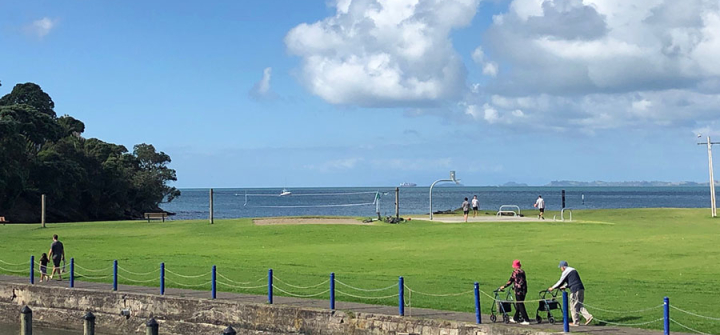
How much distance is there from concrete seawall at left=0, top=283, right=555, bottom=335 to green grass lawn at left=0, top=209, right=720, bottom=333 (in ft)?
5.29

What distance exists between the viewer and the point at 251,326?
18500 mm

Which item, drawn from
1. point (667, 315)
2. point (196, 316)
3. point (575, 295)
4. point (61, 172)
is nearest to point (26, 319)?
point (196, 316)

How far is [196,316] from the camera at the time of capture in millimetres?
19375

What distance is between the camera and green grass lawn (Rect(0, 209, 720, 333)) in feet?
61.9

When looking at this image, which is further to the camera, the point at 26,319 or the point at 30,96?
the point at 30,96

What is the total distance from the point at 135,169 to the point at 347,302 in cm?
10227

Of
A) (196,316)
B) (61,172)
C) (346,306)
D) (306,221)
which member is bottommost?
(196,316)

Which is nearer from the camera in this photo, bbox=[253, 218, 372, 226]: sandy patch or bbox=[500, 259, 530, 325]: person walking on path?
bbox=[500, 259, 530, 325]: person walking on path

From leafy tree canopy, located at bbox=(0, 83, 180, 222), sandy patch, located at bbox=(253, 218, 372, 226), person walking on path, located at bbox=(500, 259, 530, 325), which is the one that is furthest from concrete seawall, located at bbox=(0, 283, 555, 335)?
leafy tree canopy, located at bbox=(0, 83, 180, 222)

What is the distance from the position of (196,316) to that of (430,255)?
440 inches

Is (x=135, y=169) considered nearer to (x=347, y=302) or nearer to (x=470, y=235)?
(x=470, y=235)

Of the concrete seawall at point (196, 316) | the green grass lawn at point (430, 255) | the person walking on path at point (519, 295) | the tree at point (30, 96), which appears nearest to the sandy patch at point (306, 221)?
the green grass lawn at point (430, 255)

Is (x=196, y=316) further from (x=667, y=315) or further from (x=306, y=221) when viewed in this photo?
(x=306, y=221)

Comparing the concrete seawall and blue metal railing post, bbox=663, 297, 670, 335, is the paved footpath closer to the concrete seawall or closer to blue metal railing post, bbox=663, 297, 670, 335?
the concrete seawall
